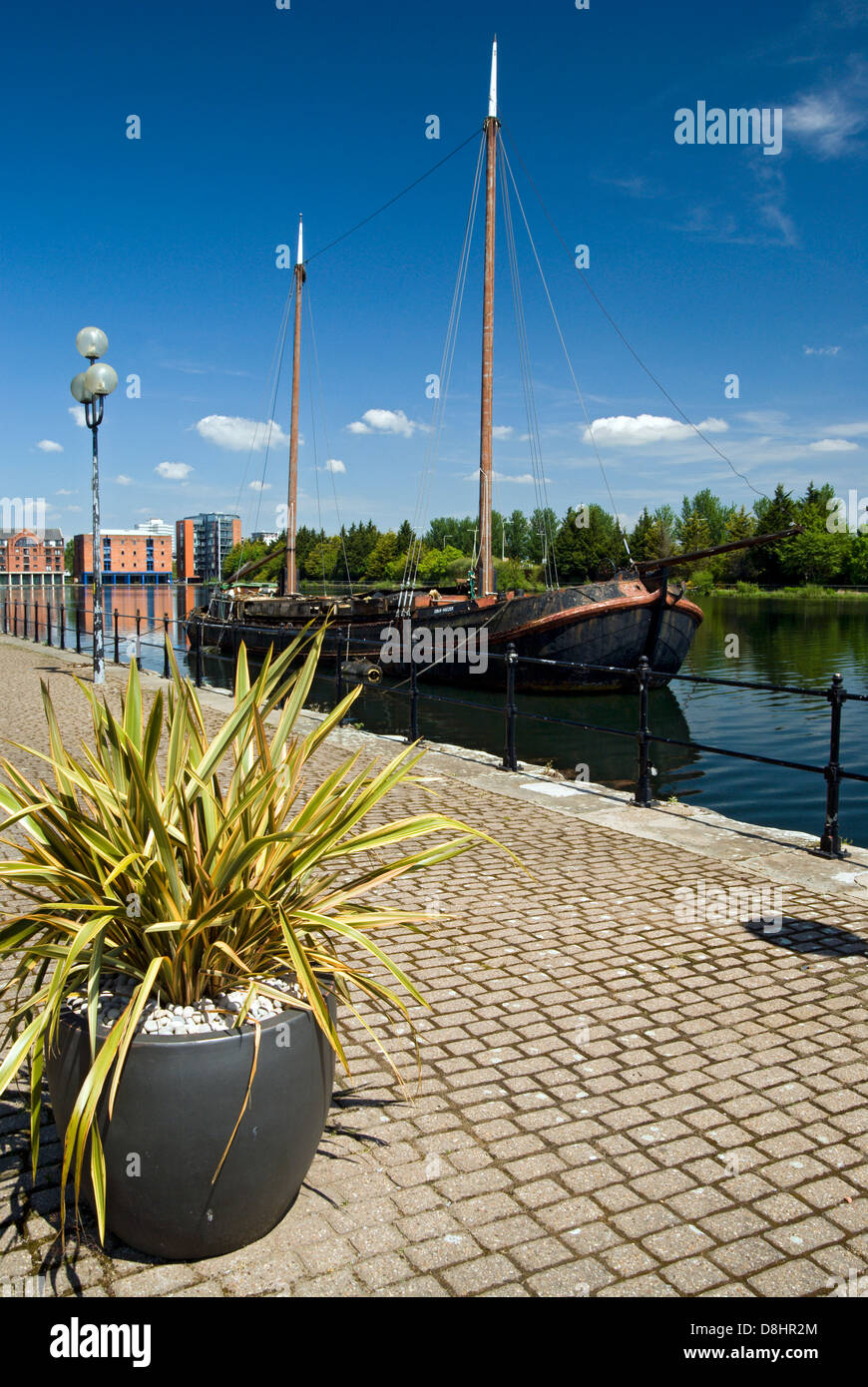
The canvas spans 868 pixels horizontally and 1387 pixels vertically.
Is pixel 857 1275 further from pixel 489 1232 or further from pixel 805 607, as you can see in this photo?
pixel 805 607

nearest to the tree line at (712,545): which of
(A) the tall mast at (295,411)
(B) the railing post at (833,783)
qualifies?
(A) the tall mast at (295,411)

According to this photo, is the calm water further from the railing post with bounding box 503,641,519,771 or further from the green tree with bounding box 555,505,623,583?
the green tree with bounding box 555,505,623,583

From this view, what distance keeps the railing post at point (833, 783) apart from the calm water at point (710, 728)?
9.61 ft

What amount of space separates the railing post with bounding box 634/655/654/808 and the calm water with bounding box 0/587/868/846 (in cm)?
121

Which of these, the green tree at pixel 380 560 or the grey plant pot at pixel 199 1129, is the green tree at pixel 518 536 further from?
the grey plant pot at pixel 199 1129

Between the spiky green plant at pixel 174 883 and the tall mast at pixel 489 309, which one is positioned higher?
the tall mast at pixel 489 309

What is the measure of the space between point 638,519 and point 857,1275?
4163 inches

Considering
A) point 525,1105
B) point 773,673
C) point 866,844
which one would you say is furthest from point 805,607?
point 525,1105

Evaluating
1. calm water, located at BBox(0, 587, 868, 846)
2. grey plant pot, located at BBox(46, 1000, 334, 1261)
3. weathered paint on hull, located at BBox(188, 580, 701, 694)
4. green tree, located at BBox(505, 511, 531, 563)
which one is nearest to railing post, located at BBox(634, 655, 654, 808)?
calm water, located at BBox(0, 587, 868, 846)

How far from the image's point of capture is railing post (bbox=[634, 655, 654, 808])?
7695 mm

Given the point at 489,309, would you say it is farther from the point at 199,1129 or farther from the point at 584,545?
the point at 584,545

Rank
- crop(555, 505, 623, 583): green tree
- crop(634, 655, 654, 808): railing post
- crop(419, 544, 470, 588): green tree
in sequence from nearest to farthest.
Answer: crop(634, 655, 654, 808): railing post → crop(555, 505, 623, 583): green tree → crop(419, 544, 470, 588): green tree

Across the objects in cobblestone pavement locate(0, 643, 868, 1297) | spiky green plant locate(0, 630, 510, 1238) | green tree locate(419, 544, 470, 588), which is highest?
green tree locate(419, 544, 470, 588)

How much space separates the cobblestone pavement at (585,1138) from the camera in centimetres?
254
